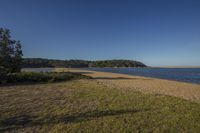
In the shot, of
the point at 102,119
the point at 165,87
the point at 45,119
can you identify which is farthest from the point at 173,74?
the point at 45,119

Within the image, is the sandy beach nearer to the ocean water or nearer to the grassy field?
the grassy field

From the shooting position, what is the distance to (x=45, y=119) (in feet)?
17.1

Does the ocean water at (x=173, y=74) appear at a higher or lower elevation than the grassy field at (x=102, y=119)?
lower

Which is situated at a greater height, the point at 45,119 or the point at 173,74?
the point at 45,119

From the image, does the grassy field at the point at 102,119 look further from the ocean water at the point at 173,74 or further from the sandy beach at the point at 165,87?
the ocean water at the point at 173,74

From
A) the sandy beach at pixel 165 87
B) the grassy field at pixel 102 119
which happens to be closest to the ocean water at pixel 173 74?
the sandy beach at pixel 165 87

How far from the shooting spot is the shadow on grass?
15.6 feet

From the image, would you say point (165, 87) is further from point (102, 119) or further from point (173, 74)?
point (173, 74)

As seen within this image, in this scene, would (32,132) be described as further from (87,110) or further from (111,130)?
(87,110)

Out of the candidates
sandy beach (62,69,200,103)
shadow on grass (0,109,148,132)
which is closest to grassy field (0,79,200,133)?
shadow on grass (0,109,148,132)

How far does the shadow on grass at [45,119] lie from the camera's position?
4742 mm

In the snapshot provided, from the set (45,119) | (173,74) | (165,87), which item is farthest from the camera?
(173,74)

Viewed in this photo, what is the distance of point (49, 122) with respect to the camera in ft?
16.2

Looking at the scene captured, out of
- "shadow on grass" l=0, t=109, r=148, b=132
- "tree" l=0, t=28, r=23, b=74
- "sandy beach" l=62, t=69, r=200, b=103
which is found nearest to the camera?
"shadow on grass" l=0, t=109, r=148, b=132
